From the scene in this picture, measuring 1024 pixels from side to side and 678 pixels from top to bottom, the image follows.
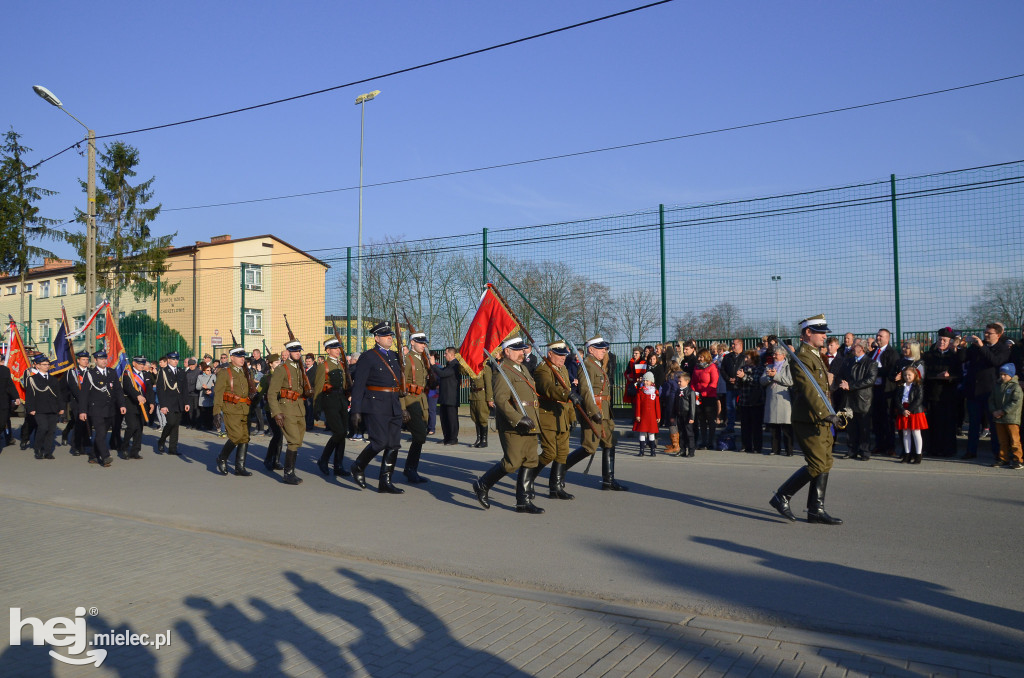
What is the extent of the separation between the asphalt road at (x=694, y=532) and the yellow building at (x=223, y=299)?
36.8 ft

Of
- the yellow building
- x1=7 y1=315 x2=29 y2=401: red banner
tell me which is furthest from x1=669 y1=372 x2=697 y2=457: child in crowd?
x1=7 y1=315 x2=29 y2=401: red banner

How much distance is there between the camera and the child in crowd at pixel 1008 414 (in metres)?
11.3

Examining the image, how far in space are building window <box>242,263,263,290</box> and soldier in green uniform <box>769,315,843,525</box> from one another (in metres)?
20.0

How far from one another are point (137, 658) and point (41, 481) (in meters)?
8.79

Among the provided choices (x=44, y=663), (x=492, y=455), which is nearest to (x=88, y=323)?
(x=492, y=455)

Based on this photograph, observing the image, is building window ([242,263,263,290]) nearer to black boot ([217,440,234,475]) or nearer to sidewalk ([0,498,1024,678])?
black boot ([217,440,234,475])

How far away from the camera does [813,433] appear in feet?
26.6

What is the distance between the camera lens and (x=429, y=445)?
1619 cm

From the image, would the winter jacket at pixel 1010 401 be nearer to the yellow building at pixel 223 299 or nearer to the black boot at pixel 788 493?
the black boot at pixel 788 493

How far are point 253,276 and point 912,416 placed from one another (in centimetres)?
1993

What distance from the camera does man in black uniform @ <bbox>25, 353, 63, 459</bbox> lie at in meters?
14.9

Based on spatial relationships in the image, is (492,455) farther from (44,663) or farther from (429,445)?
(44,663)

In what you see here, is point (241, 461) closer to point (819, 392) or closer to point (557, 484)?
point (557, 484)

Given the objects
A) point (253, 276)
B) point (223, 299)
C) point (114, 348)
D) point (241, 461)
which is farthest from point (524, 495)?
point (223, 299)
